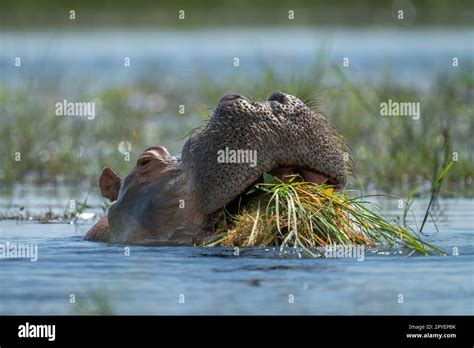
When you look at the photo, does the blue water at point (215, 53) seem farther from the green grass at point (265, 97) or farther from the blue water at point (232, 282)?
the blue water at point (232, 282)

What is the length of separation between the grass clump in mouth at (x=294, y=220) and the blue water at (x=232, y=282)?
4.8 inches

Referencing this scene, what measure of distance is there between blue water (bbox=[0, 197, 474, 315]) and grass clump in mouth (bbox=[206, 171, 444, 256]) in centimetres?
12

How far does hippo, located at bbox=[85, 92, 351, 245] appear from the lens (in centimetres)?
822

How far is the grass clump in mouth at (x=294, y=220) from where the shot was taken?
27.7 feet

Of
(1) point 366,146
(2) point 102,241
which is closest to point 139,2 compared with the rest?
(1) point 366,146

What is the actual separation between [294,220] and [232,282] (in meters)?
0.69

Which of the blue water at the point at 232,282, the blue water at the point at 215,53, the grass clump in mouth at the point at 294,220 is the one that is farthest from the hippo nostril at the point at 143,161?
the blue water at the point at 215,53

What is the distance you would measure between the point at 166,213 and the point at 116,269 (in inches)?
20.8

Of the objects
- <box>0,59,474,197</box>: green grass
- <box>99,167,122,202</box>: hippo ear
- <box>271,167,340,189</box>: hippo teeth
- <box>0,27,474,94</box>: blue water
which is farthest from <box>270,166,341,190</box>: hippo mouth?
<box>0,27,474,94</box>: blue water

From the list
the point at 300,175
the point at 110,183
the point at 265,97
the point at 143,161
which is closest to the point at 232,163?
the point at 300,175

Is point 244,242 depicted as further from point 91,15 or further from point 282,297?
point 91,15

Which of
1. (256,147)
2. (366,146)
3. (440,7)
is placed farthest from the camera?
(440,7)
